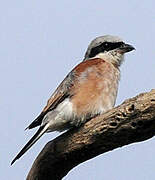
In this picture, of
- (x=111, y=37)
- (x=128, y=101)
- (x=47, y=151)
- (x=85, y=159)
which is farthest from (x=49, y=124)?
(x=111, y=37)

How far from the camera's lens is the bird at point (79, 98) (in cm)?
506

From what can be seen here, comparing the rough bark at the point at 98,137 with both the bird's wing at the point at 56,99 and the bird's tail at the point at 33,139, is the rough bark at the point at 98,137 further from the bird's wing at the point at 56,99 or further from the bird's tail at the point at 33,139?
the bird's wing at the point at 56,99

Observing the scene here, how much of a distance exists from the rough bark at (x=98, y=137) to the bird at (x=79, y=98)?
0.17 metres

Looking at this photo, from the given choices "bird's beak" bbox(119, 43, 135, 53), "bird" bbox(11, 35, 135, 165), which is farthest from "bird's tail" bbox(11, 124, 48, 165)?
"bird's beak" bbox(119, 43, 135, 53)

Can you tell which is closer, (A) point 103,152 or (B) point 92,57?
(A) point 103,152

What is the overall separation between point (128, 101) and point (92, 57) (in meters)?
1.98

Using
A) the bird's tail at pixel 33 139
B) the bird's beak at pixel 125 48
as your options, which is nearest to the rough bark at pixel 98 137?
the bird's tail at pixel 33 139

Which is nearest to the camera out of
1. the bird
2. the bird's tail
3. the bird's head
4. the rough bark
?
the rough bark

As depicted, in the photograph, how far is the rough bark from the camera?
159 inches

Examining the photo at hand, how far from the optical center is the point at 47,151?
15.4 feet

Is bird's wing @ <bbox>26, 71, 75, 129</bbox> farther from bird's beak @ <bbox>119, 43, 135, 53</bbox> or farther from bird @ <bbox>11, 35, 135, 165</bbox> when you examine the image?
bird's beak @ <bbox>119, 43, 135, 53</bbox>

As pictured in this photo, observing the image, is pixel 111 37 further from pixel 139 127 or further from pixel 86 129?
pixel 139 127

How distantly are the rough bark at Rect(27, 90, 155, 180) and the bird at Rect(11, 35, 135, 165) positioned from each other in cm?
17

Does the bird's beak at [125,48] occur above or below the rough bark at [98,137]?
above
